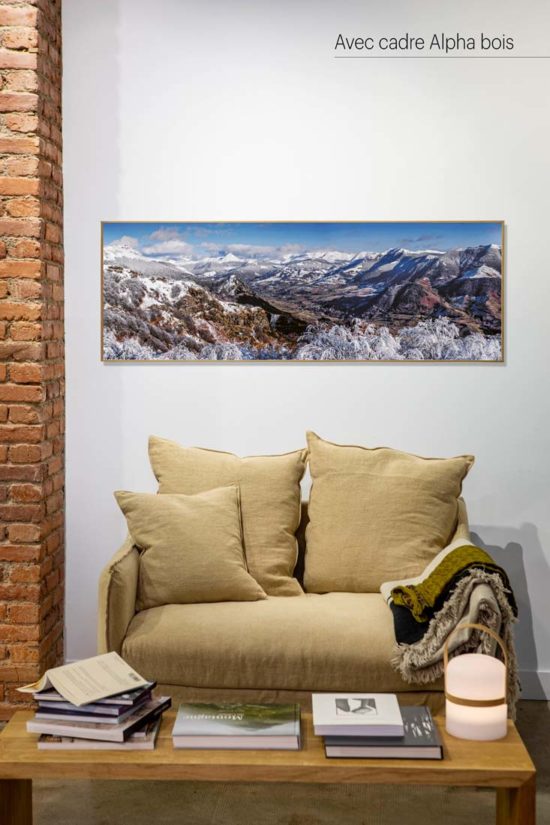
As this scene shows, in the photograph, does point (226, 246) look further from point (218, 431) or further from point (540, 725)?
point (540, 725)

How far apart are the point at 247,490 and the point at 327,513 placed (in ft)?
1.05

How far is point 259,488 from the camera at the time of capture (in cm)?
368

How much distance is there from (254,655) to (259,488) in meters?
0.77

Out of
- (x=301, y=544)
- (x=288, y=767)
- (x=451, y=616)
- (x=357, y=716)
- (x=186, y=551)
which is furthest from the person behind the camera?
(x=301, y=544)

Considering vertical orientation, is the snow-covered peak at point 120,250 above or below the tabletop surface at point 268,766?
above

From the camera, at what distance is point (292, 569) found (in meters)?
3.65

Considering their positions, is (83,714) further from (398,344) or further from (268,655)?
(398,344)

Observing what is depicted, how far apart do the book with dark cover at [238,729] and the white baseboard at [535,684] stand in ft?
6.29

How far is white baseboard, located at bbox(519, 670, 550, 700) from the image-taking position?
13.1ft

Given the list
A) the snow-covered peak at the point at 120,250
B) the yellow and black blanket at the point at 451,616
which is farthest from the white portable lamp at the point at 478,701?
the snow-covered peak at the point at 120,250

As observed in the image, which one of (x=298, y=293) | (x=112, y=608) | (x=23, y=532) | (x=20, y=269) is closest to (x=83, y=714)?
(x=112, y=608)

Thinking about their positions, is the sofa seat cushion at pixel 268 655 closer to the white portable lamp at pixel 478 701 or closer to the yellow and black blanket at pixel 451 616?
the yellow and black blanket at pixel 451 616

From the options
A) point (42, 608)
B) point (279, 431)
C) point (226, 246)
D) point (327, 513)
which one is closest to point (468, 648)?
point (327, 513)

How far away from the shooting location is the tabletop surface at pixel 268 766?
2203 mm
